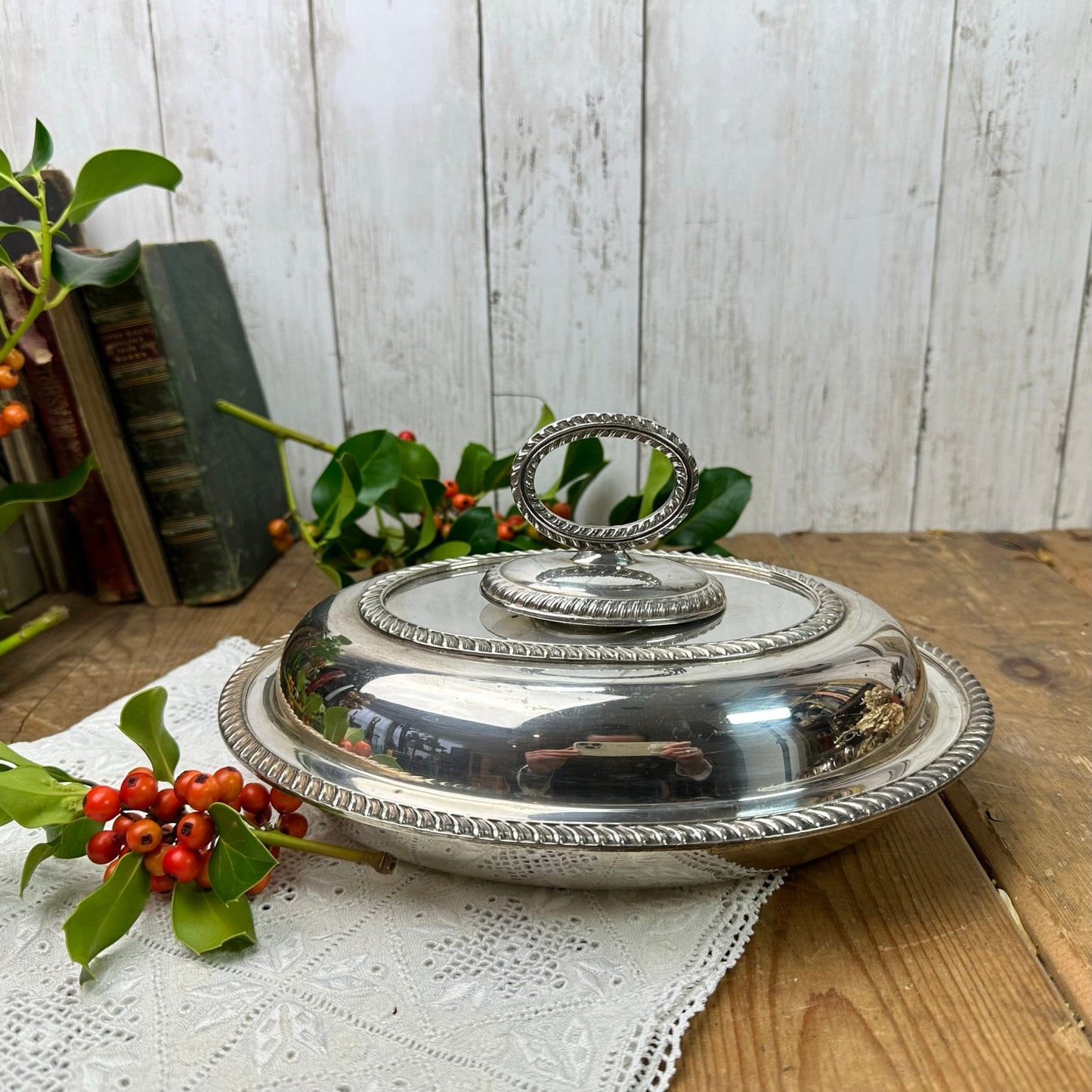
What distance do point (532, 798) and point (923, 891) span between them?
0.21m

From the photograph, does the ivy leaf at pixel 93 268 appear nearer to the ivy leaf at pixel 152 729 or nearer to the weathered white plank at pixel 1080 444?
the ivy leaf at pixel 152 729

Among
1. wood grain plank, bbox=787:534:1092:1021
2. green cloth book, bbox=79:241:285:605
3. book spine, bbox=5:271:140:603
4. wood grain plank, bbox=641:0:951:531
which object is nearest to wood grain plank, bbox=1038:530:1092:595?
wood grain plank, bbox=787:534:1092:1021

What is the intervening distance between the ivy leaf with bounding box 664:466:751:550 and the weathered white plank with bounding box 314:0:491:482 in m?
0.35

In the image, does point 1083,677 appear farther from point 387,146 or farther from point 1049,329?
point 387,146

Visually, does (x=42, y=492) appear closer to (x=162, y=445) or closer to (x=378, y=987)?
(x=162, y=445)

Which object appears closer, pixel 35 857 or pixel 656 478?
pixel 35 857

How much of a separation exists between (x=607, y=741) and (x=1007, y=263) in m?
0.94

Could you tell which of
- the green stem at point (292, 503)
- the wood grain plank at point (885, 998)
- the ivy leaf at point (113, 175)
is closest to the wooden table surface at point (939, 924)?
the wood grain plank at point (885, 998)

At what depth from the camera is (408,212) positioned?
109cm

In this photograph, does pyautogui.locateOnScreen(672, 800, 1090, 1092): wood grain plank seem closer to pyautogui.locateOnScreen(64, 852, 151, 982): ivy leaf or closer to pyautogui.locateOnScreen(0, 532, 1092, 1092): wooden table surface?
pyautogui.locateOnScreen(0, 532, 1092, 1092): wooden table surface

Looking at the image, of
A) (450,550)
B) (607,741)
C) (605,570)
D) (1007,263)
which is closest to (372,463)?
(450,550)

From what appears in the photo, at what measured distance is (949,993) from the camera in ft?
1.34

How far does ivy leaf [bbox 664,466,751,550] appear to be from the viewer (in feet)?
2.89

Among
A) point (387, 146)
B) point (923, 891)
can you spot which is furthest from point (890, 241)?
point (923, 891)
